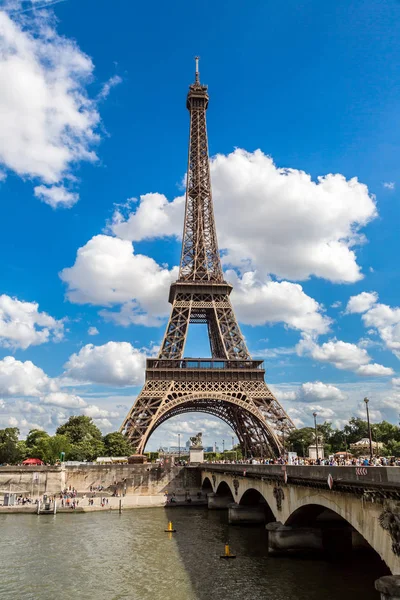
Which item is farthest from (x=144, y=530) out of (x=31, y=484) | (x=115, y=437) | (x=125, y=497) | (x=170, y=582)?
(x=115, y=437)

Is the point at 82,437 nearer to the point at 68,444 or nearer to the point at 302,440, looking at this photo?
the point at 68,444

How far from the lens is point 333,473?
22.2m

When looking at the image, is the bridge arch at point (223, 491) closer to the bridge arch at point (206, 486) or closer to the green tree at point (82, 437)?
the bridge arch at point (206, 486)

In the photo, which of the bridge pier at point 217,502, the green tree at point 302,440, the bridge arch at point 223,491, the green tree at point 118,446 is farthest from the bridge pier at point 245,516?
the green tree at point 302,440

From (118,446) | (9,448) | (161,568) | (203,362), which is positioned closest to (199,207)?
(203,362)

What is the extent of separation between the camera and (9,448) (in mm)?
94312

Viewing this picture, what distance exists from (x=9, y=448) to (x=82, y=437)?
1362 centimetres

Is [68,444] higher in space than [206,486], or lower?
higher

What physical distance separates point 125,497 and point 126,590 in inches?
1663

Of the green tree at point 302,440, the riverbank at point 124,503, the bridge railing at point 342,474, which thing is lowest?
the riverbank at point 124,503

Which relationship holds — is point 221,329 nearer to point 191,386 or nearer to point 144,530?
point 191,386

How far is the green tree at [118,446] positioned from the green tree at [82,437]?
5.66 m

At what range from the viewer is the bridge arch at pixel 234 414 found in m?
70.9

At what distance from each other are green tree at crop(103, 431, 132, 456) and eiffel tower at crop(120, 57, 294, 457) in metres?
2.69
